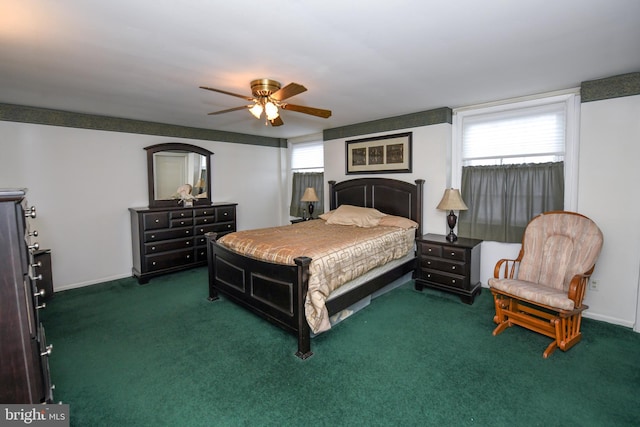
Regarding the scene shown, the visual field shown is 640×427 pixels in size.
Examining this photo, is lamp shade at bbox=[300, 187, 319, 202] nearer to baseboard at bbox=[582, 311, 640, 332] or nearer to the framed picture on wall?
the framed picture on wall

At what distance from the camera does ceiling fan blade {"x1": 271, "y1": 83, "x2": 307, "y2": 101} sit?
2.46m

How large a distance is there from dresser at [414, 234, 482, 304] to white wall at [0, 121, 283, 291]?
14.2 ft

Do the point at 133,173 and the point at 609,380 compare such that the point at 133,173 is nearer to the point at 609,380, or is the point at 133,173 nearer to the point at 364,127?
the point at 364,127

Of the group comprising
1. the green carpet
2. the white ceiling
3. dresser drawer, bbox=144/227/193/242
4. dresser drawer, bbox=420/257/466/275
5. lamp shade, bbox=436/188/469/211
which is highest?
the white ceiling

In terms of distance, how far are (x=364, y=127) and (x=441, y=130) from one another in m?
1.31

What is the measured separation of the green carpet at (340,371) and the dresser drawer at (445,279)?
1.02 feet

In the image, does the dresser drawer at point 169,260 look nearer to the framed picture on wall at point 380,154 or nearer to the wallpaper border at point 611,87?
the framed picture on wall at point 380,154

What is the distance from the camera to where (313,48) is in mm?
2318

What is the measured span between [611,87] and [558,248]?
1.66m

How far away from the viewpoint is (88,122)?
4.32 m

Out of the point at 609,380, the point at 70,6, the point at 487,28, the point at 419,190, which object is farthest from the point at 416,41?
the point at 609,380

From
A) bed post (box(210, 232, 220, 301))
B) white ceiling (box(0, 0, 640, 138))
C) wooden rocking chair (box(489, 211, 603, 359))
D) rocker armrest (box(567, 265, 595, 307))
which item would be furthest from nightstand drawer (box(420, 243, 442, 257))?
bed post (box(210, 232, 220, 301))

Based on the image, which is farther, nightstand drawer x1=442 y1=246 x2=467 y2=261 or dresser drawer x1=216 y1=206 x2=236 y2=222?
dresser drawer x1=216 y1=206 x2=236 y2=222

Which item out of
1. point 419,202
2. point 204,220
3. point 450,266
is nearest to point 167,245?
point 204,220
